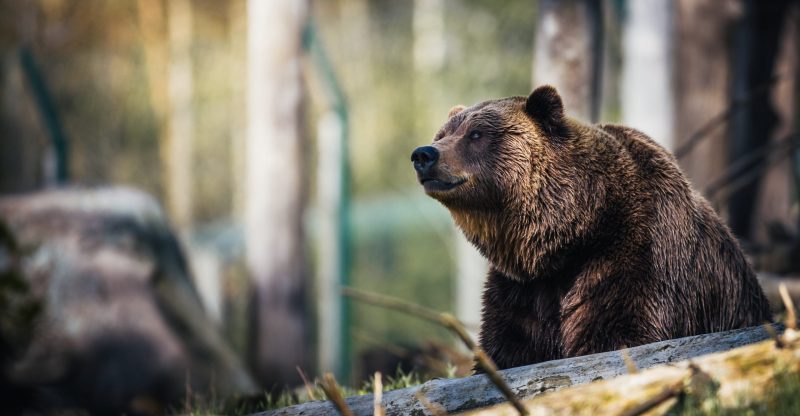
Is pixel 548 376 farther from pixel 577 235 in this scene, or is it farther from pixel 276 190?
pixel 276 190

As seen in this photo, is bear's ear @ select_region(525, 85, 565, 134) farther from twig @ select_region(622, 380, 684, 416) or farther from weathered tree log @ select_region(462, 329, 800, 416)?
twig @ select_region(622, 380, 684, 416)

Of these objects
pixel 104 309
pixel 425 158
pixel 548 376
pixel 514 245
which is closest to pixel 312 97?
pixel 104 309

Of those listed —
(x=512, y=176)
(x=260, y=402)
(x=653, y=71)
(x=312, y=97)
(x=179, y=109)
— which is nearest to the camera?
(x=512, y=176)

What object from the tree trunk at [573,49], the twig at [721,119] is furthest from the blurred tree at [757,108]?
the tree trunk at [573,49]

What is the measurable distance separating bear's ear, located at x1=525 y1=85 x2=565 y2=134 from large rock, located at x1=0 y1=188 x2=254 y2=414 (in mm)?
3848

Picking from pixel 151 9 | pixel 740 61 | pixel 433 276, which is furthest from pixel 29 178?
pixel 740 61

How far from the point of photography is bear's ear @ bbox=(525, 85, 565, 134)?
393 centimetres

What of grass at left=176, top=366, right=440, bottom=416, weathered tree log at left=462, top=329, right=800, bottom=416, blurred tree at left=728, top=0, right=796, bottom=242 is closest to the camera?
weathered tree log at left=462, top=329, right=800, bottom=416

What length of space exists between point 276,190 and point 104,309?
181 cm

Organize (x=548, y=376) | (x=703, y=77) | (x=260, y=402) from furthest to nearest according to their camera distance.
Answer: (x=703, y=77), (x=260, y=402), (x=548, y=376)

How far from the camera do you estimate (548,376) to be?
121 inches

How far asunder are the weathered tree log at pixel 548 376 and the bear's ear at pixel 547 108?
45.9 inches

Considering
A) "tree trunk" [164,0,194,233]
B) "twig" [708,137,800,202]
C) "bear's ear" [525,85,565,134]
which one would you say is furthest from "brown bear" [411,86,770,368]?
"tree trunk" [164,0,194,233]

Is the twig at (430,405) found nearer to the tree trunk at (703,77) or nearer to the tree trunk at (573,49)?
the tree trunk at (573,49)
